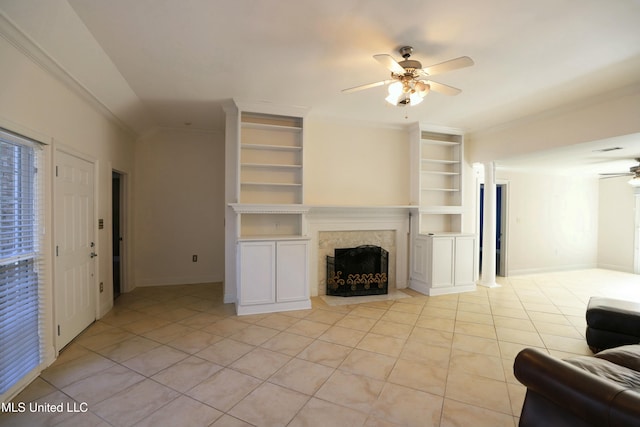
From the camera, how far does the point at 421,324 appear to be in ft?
10.8

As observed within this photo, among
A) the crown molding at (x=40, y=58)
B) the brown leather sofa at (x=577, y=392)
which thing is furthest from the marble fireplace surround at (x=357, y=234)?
the brown leather sofa at (x=577, y=392)

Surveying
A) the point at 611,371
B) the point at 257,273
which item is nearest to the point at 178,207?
the point at 257,273

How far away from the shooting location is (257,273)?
359 cm

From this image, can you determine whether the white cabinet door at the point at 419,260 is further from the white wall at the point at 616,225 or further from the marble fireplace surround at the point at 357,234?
the white wall at the point at 616,225

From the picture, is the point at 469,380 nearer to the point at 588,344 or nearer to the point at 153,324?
the point at 588,344

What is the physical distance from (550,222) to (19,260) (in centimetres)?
863

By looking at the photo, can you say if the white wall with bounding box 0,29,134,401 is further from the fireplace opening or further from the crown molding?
the fireplace opening

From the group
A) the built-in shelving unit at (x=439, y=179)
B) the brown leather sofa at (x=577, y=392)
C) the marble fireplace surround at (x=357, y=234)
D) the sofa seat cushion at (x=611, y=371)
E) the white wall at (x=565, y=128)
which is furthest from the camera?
the built-in shelving unit at (x=439, y=179)

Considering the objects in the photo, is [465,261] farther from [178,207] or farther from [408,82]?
[178,207]

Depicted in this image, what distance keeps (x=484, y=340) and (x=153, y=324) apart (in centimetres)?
362

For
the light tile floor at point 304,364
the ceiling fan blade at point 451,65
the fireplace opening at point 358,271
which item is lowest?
the light tile floor at point 304,364

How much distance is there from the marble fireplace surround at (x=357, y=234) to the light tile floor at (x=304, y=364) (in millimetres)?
618

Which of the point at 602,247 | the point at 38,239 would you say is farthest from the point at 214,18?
the point at 602,247

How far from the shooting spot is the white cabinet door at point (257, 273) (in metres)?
3.54
